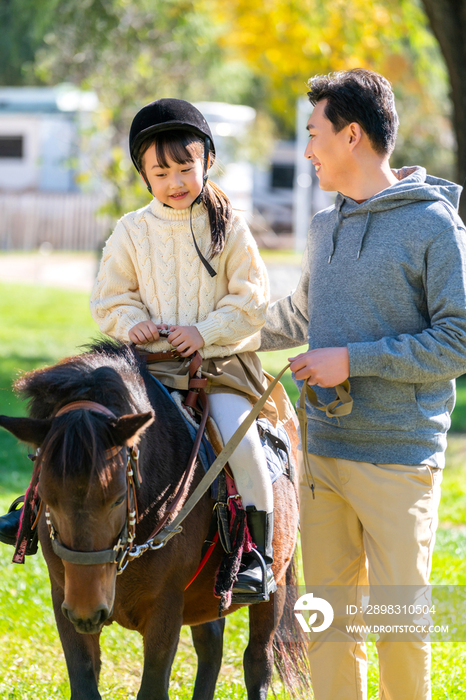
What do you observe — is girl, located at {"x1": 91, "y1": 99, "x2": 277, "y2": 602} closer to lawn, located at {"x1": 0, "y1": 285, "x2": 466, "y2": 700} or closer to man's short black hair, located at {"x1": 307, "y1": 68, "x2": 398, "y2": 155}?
lawn, located at {"x1": 0, "y1": 285, "x2": 466, "y2": 700}

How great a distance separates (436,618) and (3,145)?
81.0 ft

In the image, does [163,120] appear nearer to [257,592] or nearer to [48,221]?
[257,592]

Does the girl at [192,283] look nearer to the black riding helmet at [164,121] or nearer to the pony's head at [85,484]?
the black riding helmet at [164,121]

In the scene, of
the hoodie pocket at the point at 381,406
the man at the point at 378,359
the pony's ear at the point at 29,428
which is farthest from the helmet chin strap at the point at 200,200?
the pony's ear at the point at 29,428

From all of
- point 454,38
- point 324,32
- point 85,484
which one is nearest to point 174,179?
point 85,484

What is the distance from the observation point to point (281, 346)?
11.3ft

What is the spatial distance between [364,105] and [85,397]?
1.41m

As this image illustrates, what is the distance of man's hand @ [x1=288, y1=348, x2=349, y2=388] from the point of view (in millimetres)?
2613

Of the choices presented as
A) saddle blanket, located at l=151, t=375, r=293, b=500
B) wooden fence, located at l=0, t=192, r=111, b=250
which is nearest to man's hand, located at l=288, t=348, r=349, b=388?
saddle blanket, located at l=151, t=375, r=293, b=500

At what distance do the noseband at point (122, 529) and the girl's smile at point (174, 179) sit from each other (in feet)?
3.24

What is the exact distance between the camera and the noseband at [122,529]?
7.11 ft

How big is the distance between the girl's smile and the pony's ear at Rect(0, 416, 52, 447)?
1.07 metres

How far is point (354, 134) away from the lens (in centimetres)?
274

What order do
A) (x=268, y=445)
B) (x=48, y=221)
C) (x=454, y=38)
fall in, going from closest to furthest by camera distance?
(x=268, y=445) < (x=454, y=38) < (x=48, y=221)
